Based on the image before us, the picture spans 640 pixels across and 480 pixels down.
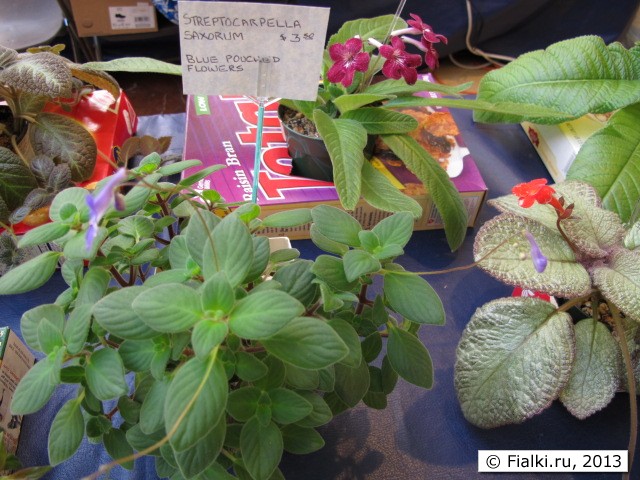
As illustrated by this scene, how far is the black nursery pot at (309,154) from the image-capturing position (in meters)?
0.91

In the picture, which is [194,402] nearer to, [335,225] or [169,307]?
[169,307]

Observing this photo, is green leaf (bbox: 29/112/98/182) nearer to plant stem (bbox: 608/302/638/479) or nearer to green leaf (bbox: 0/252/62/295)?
green leaf (bbox: 0/252/62/295)

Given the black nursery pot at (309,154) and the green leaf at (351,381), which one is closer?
the green leaf at (351,381)

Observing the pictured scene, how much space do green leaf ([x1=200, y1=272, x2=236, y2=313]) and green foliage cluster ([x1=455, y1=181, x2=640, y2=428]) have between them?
1.29 feet

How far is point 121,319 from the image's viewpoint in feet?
1.44

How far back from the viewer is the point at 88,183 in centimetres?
89

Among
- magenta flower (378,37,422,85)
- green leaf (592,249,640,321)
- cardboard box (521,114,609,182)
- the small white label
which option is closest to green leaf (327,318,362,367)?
green leaf (592,249,640,321)

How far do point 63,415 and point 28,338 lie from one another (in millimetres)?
81

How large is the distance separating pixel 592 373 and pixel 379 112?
1.70 feet

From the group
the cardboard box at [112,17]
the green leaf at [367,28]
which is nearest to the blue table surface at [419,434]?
the green leaf at [367,28]

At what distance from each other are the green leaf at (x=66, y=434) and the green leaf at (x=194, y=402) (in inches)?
6.2

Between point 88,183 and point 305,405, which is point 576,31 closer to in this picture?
point 88,183

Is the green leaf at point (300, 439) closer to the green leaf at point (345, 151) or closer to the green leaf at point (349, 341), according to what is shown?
the green leaf at point (349, 341)

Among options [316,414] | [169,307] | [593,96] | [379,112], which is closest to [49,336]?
[169,307]
